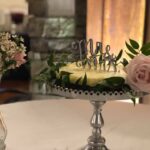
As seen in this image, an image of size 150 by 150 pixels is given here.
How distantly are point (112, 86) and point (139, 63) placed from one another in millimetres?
94

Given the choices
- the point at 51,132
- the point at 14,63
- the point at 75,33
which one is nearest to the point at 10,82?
the point at 75,33

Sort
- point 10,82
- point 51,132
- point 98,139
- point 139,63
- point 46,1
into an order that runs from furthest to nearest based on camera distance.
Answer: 1. point 10,82
2. point 46,1
3. point 51,132
4. point 98,139
5. point 139,63

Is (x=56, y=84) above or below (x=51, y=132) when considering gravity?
above

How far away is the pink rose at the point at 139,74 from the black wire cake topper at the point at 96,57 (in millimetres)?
143

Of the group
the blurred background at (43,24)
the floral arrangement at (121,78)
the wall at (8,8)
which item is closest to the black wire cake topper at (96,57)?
the floral arrangement at (121,78)

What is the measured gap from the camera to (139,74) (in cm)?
89

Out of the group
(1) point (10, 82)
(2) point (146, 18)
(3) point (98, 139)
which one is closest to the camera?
(3) point (98, 139)

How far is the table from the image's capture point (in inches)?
43.0

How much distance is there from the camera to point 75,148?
1.06 m

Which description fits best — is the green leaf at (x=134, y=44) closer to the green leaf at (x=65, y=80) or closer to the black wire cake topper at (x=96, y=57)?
the black wire cake topper at (x=96, y=57)

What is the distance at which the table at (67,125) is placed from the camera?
1093 mm

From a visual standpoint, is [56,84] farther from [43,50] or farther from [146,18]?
[43,50]

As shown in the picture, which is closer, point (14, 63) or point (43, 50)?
point (14, 63)

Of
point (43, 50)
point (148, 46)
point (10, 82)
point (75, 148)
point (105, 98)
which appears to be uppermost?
point (148, 46)
